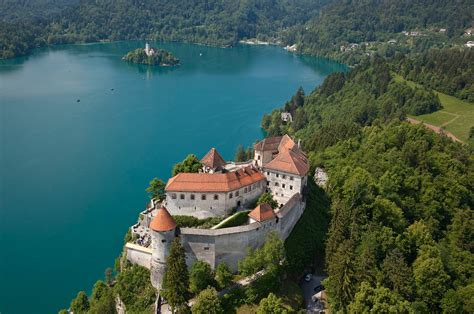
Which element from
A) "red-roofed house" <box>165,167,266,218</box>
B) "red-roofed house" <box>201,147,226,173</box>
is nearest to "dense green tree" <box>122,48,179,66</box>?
"red-roofed house" <box>201,147,226,173</box>

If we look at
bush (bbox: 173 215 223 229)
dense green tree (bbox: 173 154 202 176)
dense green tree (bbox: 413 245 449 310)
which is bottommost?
dense green tree (bbox: 413 245 449 310)

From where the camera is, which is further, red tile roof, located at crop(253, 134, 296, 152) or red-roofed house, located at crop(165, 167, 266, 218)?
red tile roof, located at crop(253, 134, 296, 152)

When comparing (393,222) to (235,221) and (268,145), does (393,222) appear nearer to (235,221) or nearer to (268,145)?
(268,145)

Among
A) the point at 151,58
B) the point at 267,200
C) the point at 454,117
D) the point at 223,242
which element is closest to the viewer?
the point at 223,242

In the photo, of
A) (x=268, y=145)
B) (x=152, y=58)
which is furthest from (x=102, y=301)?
(x=152, y=58)

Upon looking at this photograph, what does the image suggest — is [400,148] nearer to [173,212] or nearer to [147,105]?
[173,212]

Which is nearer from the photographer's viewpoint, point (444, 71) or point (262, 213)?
point (262, 213)

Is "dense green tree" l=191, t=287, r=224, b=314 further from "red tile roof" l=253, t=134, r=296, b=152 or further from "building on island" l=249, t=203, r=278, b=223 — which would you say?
"red tile roof" l=253, t=134, r=296, b=152

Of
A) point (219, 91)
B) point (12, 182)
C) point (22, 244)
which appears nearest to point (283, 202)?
point (22, 244)

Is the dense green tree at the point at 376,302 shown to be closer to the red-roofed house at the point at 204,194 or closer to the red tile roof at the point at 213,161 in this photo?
the red-roofed house at the point at 204,194
